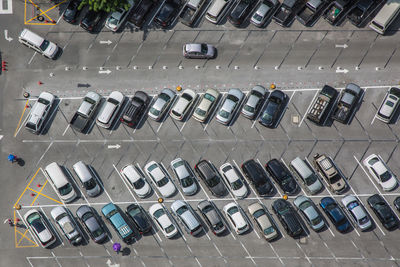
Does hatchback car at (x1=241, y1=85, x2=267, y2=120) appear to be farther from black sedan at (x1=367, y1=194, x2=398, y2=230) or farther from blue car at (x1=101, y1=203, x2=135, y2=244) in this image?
blue car at (x1=101, y1=203, x2=135, y2=244)

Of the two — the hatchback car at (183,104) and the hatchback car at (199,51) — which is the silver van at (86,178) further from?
the hatchback car at (199,51)

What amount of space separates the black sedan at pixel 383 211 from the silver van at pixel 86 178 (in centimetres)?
3067

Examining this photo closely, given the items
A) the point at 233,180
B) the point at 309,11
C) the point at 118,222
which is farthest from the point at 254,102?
the point at 118,222

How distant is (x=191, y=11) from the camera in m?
55.0

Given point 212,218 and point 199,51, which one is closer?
point 212,218

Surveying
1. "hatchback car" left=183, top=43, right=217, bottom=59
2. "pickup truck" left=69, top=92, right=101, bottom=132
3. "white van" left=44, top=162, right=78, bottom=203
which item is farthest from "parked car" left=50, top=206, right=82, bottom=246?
"hatchback car" left=183, top=43, right=217, bottom=59

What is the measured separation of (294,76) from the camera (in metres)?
54.3

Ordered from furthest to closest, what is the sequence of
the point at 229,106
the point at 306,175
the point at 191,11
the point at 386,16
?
the point at 191,11, the point at 386,16, the point at 229,106, the point at 306,175

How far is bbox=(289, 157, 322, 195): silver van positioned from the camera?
51250 millimetres

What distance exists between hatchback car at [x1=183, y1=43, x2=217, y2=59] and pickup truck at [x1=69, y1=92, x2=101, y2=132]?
1156 centimetres

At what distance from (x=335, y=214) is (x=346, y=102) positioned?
12533mm

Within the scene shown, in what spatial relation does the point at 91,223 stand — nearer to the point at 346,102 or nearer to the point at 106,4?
the point at 106,4

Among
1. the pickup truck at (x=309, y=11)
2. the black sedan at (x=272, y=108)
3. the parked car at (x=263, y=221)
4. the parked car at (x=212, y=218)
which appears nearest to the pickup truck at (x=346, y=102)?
the black sedan at (x=272, y=108)

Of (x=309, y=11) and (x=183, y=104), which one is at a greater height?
(x=309, y=11)
